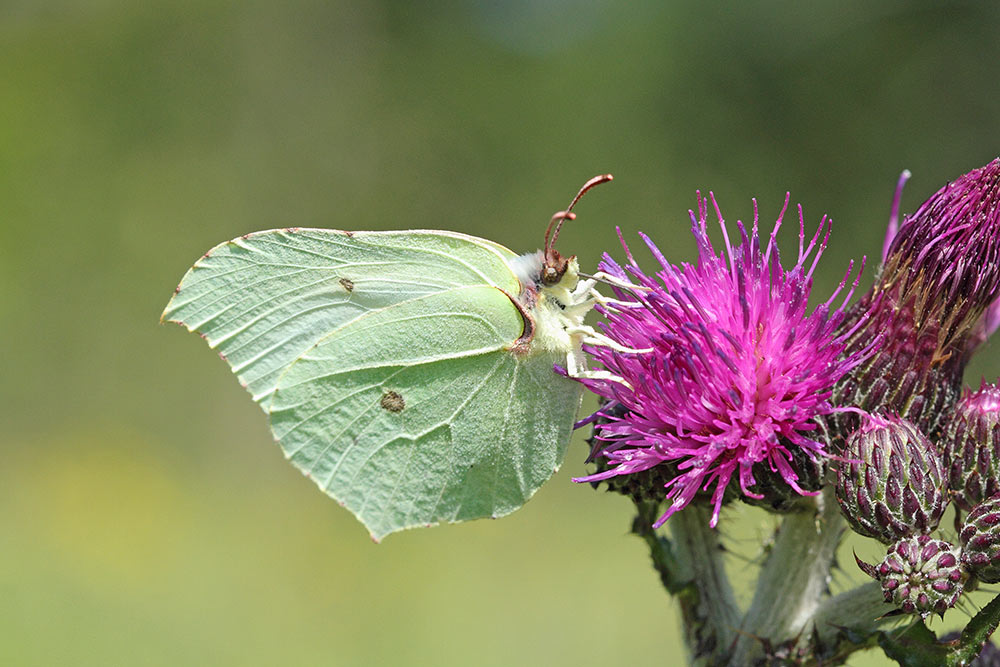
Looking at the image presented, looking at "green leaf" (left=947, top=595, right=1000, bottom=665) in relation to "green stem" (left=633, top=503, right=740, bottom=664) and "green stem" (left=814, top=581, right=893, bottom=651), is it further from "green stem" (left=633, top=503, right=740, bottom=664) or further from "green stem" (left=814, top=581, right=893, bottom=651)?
"green stem" (left=633, top=503, right=740, bottom=664)

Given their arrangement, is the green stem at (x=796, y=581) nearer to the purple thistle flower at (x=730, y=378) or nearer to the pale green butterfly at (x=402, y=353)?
the purple thistle flower at (x=730, y=378)

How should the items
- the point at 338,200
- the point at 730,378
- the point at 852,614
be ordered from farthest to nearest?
1. the point at 338,200
2. the point at 852,614
3. the point at 730,378

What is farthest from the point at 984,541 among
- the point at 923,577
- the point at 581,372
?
the point at 581,372

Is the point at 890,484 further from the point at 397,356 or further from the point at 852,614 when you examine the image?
the point at 397,356

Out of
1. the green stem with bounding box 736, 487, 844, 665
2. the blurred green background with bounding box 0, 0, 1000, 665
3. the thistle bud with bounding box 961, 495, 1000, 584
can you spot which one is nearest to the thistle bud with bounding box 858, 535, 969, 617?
the thistle bud with bounding box 961, 495, 1000, 584

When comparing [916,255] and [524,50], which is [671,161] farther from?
[916,255]

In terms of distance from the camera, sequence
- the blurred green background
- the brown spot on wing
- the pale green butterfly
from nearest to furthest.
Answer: the pale green butterfly, the brown spot on wing, the blurred green background

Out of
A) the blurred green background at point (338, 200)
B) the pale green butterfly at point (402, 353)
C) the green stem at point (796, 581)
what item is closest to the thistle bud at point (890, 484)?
the green stem at point (796, 581)
